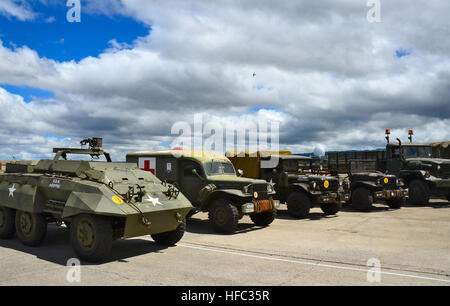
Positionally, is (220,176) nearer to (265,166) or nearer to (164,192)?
(164,192)

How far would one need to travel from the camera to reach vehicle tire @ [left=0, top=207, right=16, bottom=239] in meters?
8.20

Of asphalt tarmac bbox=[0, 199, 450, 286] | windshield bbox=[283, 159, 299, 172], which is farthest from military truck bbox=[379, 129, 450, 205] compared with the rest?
asphalt tarmac bbox=[0, 199, 450, 286]

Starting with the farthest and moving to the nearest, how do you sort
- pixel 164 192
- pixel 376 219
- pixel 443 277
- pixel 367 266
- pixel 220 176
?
pixel 376 219
pixel 220 176
pixel 164 192
pixel 367 266
pixel 443 277

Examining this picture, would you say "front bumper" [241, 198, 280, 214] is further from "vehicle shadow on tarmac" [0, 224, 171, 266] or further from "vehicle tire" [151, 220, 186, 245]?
"vehicle shadow on tarmac" [0, 224, 171, 266]

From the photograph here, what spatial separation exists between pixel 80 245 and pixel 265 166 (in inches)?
389

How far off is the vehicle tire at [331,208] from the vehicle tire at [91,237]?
8593 mm

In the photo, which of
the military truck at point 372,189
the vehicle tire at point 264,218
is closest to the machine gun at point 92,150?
the vehicle tire at point 264,218

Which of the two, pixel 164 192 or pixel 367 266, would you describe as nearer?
pixel 367 266

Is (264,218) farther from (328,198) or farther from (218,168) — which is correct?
(328,198)

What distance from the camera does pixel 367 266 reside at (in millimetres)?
6332

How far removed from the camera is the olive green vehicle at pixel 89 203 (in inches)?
253

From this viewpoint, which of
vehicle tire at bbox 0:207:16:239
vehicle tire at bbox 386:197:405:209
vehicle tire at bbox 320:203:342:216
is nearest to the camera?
vehicle tire at bbox 0:207:16:239

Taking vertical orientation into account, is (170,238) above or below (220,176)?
below
